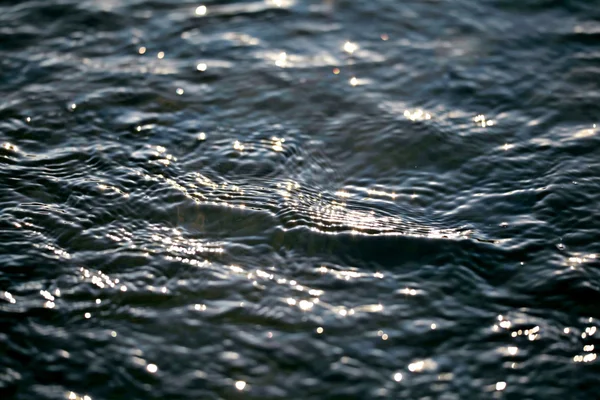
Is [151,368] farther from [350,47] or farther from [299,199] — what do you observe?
[350,47]

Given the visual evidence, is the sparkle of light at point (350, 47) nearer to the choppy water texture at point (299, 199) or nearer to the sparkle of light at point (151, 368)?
the choppy water texture at point (299, 199)

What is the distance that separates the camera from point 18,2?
6.51 m

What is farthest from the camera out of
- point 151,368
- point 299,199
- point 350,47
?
point 350,47

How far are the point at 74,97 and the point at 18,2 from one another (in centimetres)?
181

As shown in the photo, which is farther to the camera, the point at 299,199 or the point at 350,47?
the point at 350,47

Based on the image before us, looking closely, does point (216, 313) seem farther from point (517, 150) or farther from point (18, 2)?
point (18, 2)

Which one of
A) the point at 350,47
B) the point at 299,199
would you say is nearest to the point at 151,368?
the point at 299,199

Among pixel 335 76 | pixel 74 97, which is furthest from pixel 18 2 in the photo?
pixel 335 76

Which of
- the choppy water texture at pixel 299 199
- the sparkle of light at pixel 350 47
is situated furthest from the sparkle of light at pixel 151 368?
the sparkle of light at pixel 350 47

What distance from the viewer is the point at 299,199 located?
4.54 m

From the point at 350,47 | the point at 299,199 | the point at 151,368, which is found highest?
the point at 350,47

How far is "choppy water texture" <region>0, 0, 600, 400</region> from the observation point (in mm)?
3586

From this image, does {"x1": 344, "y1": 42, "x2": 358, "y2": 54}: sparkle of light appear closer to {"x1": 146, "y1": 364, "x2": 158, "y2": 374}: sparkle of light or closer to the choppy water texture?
the choppy water texture

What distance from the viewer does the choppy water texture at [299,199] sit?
3586 mm
